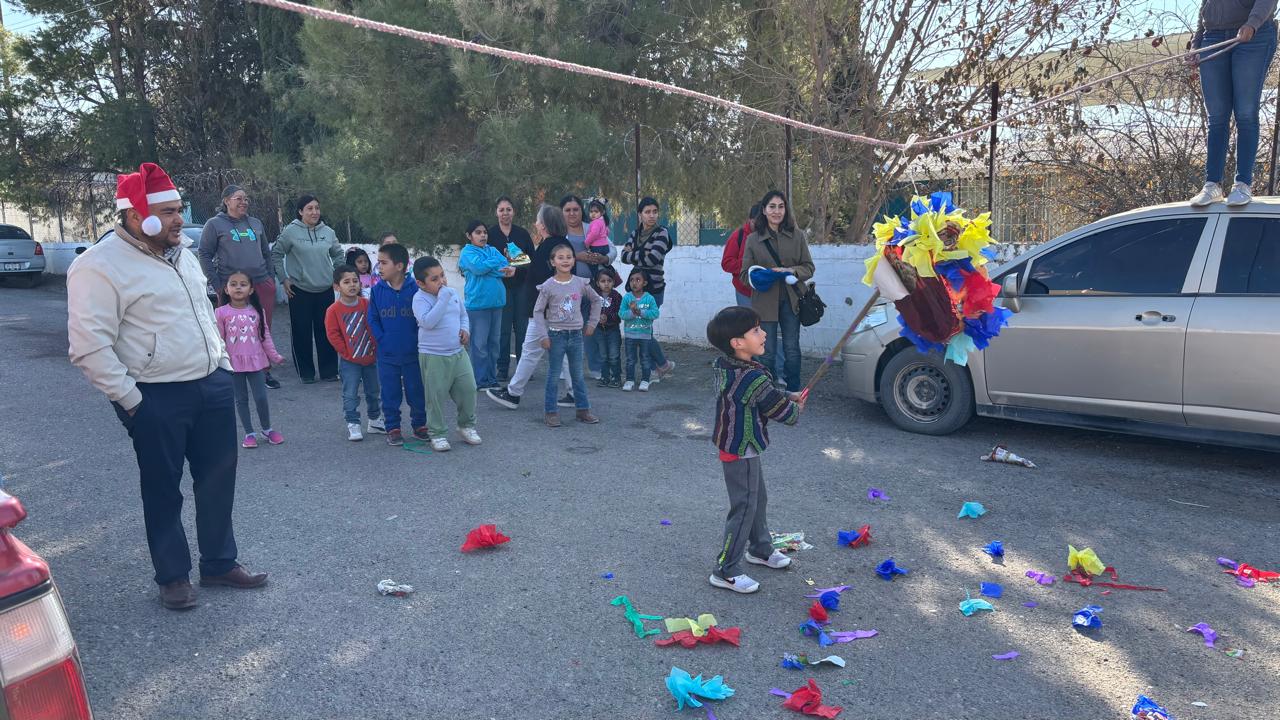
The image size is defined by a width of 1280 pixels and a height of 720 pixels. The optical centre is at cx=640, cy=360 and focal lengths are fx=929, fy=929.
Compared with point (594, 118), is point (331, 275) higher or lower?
lower

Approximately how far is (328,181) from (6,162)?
12.5m

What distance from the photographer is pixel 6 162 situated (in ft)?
68.5

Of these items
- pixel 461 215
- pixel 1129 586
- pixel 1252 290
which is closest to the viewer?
pixel 1129 586

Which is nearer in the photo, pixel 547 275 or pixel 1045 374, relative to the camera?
pixel 1045 374

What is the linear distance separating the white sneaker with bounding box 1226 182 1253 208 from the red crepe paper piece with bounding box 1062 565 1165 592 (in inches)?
114

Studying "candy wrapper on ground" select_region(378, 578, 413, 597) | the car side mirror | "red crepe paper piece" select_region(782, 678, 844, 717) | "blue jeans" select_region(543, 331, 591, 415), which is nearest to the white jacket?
"candy wrapper on ground" select_region(378, 578, 413, 597)

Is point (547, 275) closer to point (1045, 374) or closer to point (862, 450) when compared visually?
point (862, 450)

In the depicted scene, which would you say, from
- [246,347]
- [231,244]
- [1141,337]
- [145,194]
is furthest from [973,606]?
[231,244]

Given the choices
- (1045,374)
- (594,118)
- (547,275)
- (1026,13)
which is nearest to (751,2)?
(594,118)

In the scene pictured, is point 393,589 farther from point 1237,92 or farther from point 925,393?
point 1237,92

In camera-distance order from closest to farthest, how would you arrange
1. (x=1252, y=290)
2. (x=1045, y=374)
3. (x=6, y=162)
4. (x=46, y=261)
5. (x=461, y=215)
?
(x=1252, y=290)
(x=1045, y=374)
(x=461, y=215)
(x=6, y=162)
(x=46, y=261)

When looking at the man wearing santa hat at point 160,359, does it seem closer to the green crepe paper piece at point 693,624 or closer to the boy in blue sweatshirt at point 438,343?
the green crepe paper piece at point 693,624

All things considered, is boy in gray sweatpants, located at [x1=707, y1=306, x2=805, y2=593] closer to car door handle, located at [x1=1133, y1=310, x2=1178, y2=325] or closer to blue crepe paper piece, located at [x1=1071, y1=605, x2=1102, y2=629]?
blue crepe paper piece, located at [x1=1071, y1=605, x2=1102, y2=629]

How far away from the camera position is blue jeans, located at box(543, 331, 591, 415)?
25.1 feet
